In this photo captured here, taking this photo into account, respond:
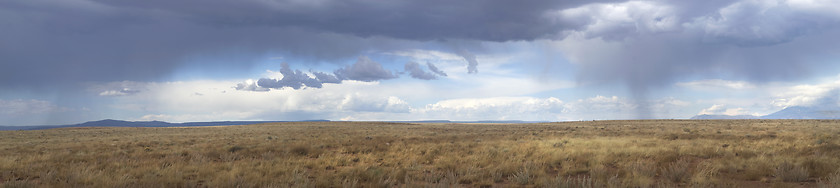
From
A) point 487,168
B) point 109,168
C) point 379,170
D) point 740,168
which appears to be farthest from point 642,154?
point 109,168

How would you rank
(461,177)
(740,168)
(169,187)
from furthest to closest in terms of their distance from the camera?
(740,168) → (461,177) → (169,187)

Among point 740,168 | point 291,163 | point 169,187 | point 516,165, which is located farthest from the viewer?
point 291,163

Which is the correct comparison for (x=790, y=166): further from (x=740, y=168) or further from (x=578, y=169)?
(x=578, y=169)

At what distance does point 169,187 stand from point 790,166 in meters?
16.9

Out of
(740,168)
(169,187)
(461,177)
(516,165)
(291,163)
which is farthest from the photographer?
(291,163)

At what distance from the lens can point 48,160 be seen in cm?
1592

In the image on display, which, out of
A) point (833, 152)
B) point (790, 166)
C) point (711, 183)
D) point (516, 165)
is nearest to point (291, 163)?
point (516, 165)

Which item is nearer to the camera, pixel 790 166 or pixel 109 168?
pixel 790 166

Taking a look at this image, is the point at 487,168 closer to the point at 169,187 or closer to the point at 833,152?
the point at 169,187

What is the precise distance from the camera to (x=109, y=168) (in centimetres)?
1323

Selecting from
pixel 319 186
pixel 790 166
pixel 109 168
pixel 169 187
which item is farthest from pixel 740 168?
pixel 109 168

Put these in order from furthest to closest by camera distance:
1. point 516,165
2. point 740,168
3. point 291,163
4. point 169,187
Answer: point 291,163 → point 516,165 → point 740,168 → point 169,187

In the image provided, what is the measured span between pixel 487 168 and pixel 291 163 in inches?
280

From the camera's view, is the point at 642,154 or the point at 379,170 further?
the point at 642,154
